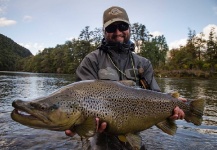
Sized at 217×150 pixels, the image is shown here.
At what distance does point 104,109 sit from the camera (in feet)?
9.95

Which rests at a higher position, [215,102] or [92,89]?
[92,89]

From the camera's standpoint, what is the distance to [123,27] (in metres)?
4.45

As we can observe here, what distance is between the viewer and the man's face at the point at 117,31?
174 inches

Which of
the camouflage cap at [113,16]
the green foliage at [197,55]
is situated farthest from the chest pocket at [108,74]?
the green foliage at [197,55]

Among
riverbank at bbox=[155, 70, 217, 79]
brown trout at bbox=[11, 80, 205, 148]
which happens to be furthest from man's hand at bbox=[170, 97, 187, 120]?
riverbank at bbox=[155, 70, 217, 79]

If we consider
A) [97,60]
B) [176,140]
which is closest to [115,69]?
[97,60]

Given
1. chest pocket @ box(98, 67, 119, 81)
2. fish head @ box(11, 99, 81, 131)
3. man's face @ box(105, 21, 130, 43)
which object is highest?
man's face @ box(105, 21, 130, 43)

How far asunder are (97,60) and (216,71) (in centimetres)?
5387

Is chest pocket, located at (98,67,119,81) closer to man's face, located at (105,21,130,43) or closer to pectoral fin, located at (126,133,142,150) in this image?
man's face, located at (105,21,130,43)

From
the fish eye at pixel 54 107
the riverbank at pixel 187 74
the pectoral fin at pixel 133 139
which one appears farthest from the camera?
the riverbank at pixel 187 74

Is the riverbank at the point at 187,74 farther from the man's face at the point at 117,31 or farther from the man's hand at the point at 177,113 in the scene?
the man's hand at the point at 177,113

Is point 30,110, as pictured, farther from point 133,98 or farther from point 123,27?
point 123,27

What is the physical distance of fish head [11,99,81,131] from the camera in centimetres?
255

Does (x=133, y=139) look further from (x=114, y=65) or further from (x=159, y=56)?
(x=159, y=56)
